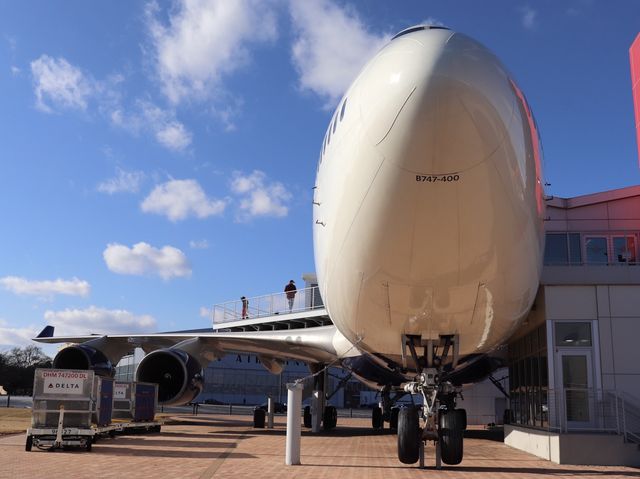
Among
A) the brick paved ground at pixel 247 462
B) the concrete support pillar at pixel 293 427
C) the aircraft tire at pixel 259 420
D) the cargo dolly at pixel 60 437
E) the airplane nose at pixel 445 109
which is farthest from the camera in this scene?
the aircraft tire at pixel 259 420

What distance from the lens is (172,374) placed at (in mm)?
15766

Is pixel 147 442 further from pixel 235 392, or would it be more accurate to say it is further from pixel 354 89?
pixel 235 392

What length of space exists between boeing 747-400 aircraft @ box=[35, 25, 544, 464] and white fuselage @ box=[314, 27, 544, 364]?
12 millimetres

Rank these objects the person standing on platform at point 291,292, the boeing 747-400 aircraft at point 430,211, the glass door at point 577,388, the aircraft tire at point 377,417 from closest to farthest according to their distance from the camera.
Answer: the boeing 747-400 aircraft at point 430,211
the glass door at point 577,388
the aircraft tire at point 377,417
the person standing on platform at point 291,292

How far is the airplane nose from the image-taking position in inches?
225

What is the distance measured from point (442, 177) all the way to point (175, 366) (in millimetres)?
11211

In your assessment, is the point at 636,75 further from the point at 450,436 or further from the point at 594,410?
the point at 450,436

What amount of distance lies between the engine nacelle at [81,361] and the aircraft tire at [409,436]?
37.1 ft

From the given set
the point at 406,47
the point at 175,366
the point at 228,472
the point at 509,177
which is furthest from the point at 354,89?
the point at 175,366

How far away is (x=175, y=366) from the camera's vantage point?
15.6 m

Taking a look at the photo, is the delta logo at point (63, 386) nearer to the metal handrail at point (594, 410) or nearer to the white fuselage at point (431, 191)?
the white fuselage at point (431, 191)

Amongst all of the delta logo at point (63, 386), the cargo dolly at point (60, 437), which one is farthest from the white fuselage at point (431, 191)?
the delta logo at point (63, 386)

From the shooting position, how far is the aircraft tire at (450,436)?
7867mm

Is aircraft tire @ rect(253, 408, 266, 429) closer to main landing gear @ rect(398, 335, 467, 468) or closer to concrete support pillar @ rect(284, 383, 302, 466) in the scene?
concrete support pillar @ rect(284, 383, 302, 466)
